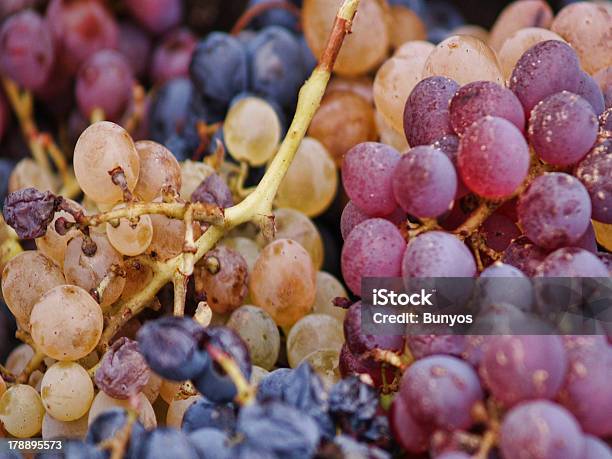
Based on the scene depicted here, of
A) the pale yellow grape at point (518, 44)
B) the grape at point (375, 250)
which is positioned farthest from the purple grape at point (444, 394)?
the pale yellow grape at point (518, 44)

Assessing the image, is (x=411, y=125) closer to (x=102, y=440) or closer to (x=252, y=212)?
(x=252, y=212)

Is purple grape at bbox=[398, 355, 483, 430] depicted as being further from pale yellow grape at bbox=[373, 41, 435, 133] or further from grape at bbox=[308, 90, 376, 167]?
grape at bbox=[308, 90, 376, 167]

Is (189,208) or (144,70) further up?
(144,70)

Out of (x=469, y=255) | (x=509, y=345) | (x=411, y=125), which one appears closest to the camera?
(x=509, y=345)

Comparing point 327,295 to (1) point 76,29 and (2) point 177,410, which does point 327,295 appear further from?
(1) point 76,29

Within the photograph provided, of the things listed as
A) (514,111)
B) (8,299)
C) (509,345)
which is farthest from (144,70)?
(509,345)

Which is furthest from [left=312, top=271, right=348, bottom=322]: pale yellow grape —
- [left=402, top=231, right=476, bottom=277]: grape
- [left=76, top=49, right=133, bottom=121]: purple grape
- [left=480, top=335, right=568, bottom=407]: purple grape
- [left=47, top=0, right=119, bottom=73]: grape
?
[left=47, top=0, right=119, bottom=73]: grape

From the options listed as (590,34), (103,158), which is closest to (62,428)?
(103,158)
